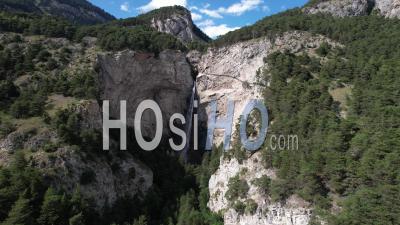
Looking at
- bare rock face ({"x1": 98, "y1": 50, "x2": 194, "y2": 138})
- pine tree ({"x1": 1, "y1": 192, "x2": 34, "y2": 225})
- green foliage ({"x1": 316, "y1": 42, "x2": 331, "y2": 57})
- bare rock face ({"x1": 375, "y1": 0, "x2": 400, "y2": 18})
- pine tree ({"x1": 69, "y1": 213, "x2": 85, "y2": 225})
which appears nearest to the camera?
pine tree ({"x1": 1, "y1": 192, "x2": 34, "y2": 225})

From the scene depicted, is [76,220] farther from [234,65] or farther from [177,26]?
[177,26]

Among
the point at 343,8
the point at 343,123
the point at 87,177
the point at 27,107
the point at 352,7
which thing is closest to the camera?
the point at 343,123

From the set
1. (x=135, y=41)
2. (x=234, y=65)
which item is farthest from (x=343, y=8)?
(x=135, y=41)

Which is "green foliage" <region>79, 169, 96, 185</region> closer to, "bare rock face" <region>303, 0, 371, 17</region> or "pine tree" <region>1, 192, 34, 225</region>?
"pine tree" <region>1, 192, 34, 225</region>

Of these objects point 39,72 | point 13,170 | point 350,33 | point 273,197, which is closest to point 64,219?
point 13,170

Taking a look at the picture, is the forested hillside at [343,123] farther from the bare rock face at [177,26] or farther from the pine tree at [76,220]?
the bare rock face at [177,26]

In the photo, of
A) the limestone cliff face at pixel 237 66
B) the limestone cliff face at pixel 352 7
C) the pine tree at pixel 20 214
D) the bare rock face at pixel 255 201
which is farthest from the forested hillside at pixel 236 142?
the limestone cliff face at pixel 352 7

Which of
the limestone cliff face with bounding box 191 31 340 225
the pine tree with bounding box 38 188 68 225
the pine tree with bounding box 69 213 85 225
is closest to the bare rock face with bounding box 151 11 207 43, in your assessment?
the limestone cliff face with bounding box 191 31 340 225

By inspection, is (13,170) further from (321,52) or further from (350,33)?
(350,33)
